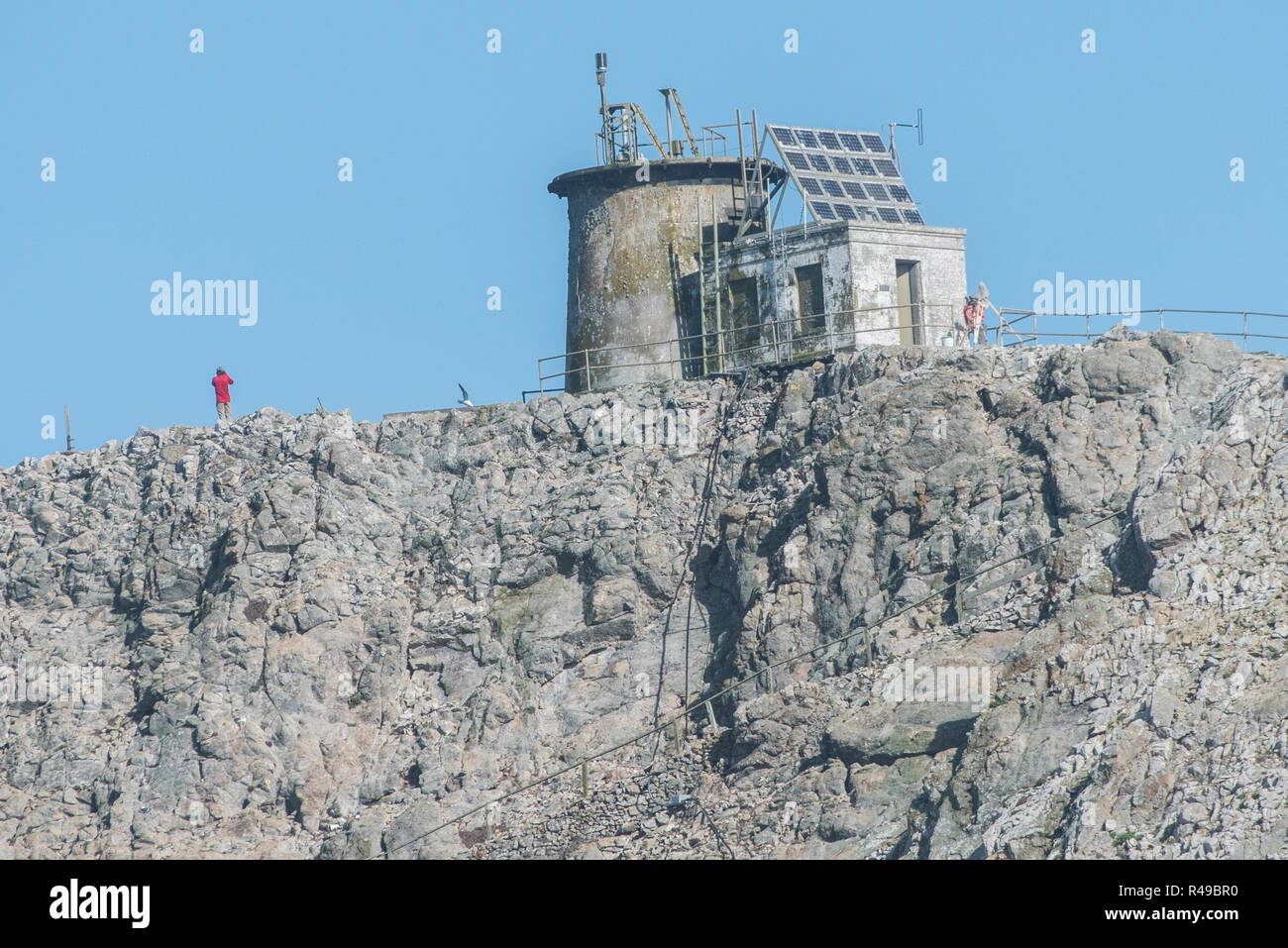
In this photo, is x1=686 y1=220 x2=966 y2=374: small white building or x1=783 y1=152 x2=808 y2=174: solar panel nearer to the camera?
x1=686 y1=220 x2=966 y2=374: small white building

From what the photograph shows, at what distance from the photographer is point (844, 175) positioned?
2218 inches

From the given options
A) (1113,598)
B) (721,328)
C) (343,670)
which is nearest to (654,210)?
(721,328)

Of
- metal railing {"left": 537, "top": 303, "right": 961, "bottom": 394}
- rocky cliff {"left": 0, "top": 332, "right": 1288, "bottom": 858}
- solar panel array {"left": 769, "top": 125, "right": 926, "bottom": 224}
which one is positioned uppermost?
solar panel array {"left": 769, "top": 125, "right": 926, "bottom": 224}

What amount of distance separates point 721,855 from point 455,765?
779 cm

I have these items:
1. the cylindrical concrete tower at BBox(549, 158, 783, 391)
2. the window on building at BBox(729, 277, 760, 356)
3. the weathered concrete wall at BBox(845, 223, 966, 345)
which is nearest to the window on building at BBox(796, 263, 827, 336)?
the weathered concrete wall at BBox(845, 223, 966, 345)

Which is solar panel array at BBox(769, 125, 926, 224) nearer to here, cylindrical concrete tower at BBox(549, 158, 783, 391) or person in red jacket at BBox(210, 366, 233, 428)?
cylindrical concrete tower at BBox(549, 158, 783, 391)

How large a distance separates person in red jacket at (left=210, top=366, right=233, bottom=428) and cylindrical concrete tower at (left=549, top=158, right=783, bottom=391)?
8.40 m

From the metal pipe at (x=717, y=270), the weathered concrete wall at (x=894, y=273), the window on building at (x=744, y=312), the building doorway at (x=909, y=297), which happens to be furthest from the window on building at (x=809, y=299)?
the metal pipe at (x=717, y=270)

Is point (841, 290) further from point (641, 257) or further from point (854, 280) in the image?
point (641, 257)

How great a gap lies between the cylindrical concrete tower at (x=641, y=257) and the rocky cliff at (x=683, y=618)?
6.40 feet

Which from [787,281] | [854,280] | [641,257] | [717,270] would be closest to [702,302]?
[717,270]

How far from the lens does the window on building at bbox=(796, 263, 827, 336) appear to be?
179ft

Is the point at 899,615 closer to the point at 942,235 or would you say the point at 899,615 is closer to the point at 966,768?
the point at 966,768

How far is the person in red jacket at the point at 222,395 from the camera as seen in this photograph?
58.3 meters
